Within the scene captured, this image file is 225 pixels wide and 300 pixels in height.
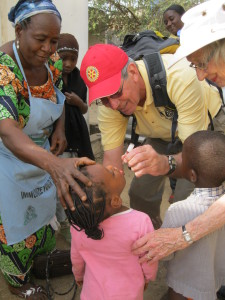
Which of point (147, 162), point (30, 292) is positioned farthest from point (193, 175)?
point (30, 292)

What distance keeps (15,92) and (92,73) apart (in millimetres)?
482

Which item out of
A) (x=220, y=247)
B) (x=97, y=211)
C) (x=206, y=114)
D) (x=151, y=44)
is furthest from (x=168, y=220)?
(x=151, y=44)

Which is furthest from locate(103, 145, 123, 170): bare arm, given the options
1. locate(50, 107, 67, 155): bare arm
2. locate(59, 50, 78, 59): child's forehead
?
locate(59, 50, 78, 59): child's forehead

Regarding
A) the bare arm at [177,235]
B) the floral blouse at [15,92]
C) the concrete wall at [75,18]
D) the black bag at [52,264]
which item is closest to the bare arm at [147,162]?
the bare arm at [177,235]

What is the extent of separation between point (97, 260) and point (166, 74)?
1231 millimetres

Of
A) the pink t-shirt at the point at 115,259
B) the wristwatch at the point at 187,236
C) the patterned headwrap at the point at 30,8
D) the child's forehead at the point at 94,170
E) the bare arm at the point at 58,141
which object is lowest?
the pink t-shirt at the point at 115,259

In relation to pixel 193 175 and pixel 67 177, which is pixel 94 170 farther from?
pixel 193 175

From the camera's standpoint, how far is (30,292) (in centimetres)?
239

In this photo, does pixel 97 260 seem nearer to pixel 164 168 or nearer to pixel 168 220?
pixel 168 220

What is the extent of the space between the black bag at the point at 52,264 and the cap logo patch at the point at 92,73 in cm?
142

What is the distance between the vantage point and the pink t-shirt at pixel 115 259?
1.65 metres

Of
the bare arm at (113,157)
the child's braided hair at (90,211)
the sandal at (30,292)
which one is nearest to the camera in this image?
the child's braided hair at (90,211)

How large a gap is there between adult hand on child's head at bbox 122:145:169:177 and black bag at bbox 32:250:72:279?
1.14 m

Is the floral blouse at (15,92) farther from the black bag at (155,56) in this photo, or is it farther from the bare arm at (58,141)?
the black bag at (155,56)
